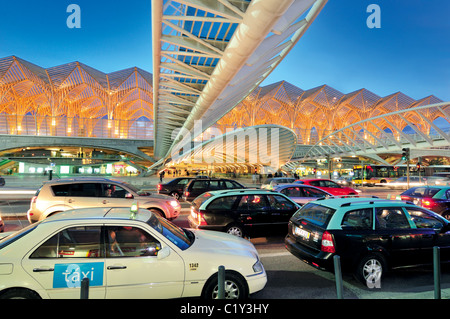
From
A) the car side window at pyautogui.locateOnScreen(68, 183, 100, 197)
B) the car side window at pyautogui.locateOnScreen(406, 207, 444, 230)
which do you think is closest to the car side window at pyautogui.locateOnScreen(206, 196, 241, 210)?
the car side window at pyautogui.locateOnScreen(68, 183, 100, 197)

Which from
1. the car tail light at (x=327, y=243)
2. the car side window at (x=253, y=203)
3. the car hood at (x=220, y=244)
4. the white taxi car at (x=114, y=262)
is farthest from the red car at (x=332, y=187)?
the white taxi car at (x=114, y=262)

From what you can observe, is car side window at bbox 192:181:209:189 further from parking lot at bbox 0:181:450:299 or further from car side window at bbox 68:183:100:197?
parking lot at bbox 0:181:450:299

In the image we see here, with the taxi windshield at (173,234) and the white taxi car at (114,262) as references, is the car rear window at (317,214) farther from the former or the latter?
the taxi windshield at (173,234)

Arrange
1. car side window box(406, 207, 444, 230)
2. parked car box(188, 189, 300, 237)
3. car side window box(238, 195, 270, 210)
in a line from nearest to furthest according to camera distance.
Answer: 1. car side window box(406, 207, 444, 230)
2. parked car box(188, 189, 300, 237)
3. car side window box(238, 195, 270, 210)

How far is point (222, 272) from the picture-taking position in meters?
2.62

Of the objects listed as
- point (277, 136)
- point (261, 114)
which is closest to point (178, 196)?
point (277, 136)

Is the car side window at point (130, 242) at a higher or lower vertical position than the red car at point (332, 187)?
higher

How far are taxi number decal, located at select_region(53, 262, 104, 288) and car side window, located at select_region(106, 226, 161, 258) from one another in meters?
0.24

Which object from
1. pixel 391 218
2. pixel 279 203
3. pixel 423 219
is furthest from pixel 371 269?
pixel 279 203

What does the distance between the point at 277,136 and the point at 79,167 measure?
4581 centimetres

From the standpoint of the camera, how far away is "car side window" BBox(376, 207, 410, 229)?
4734 mm

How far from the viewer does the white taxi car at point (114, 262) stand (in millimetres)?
2904

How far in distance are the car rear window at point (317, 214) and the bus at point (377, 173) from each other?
112 ft
